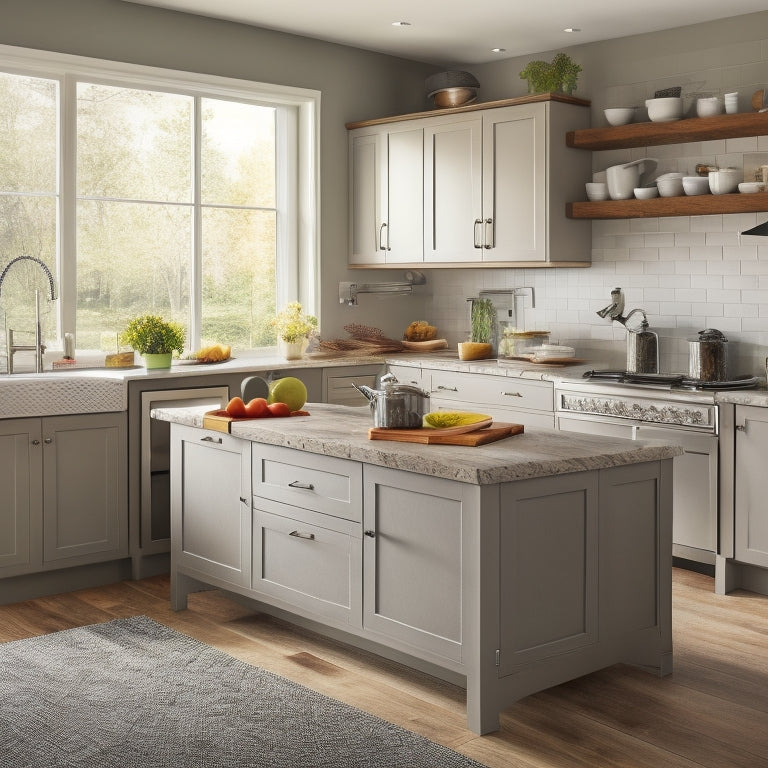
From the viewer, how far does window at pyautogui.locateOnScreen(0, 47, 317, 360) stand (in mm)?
5449

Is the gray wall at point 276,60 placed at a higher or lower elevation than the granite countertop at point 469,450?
higher

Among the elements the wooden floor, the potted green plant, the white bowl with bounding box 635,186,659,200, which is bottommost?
the wooden floor

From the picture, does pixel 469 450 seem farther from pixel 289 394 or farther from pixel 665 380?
pixel 665 380

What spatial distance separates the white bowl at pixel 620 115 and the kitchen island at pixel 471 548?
8.50 feet

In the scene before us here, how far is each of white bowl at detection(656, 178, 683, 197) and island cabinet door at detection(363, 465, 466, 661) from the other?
2.90m

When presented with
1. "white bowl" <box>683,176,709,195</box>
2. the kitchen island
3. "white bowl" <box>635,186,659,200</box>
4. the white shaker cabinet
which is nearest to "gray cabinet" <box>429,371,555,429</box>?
the white shaker cabinet

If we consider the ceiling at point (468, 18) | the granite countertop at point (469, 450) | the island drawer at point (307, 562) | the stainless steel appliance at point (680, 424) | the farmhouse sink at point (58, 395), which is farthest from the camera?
the ceiling at point (468, 18)

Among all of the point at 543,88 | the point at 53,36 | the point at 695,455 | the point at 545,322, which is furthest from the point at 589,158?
the point at 53,36

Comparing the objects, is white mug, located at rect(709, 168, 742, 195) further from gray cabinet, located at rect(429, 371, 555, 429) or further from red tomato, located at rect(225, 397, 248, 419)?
red tomato, located at rect(225, 397, 248, 419)

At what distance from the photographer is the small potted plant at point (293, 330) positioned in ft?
20.3

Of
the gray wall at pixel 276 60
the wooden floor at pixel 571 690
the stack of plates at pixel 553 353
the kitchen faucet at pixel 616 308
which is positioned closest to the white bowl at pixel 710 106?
the kitchen faucet at pixel 616 308

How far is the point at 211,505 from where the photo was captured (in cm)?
444

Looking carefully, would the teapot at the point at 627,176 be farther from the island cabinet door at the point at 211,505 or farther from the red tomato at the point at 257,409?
the island cabinet door at the point at 211,505

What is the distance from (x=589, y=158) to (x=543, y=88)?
0.50 metres
